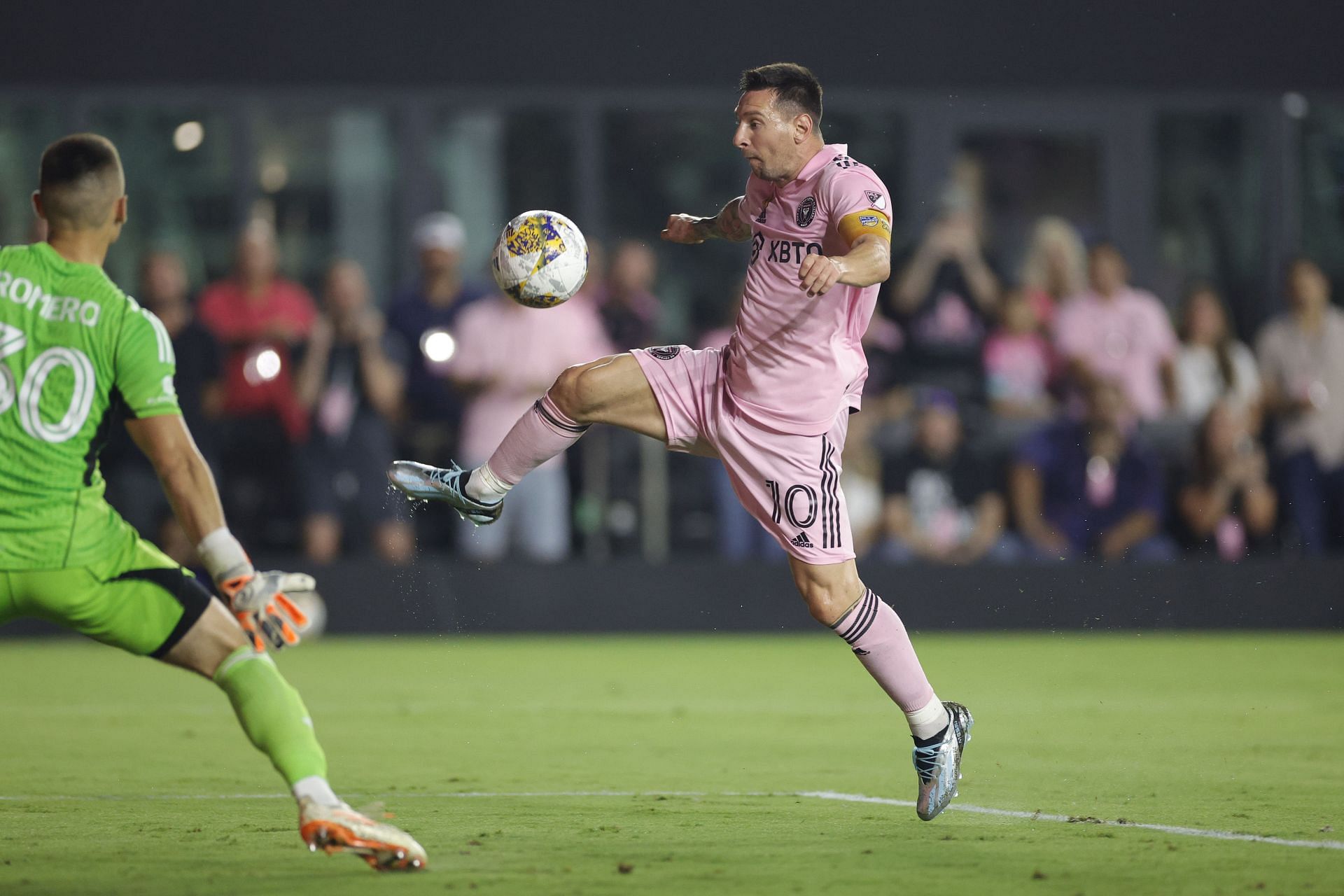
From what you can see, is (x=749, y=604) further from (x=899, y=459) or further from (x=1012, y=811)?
(x=1012, y=811)

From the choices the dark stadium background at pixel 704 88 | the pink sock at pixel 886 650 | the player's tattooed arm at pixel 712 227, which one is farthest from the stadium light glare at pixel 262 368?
the pink sock at pixel 886 650

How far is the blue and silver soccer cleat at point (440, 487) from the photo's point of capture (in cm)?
736

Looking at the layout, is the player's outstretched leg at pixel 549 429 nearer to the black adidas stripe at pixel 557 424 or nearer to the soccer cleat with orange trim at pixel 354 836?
the black adidas stripe at pixel 557 424

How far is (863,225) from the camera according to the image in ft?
21.1

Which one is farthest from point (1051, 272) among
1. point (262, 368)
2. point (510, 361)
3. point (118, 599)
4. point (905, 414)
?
point (118, 599)

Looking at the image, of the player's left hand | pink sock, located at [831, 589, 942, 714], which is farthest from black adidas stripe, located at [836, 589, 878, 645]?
the player's left hand

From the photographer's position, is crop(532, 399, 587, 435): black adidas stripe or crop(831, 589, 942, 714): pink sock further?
crop(532, 399, 587, 435): black adidas stripe

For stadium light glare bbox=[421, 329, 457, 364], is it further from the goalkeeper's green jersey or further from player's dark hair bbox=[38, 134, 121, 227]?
the goalkeeper's green jersey

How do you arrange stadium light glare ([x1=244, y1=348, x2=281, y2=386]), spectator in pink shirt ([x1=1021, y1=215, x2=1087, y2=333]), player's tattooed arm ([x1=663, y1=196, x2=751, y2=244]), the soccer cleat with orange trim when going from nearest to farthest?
the soccer cleat with orange trim, player's tattooed arm ([x1=663, y1=196, x2=751, y2=244]), stadium light glare ([x1=244, y1=348, x2=281, y2=386]), spectator in pink shirt ([x1=1021, y1=215, x2=1087, y2=333])

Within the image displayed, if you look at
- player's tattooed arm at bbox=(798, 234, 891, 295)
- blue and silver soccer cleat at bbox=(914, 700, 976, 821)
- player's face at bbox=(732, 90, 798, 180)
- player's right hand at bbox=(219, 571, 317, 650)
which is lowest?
blue and silver soccer cleat at bbox=(914, 700, 976, 821)

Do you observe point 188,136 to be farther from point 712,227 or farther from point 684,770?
point 684,770

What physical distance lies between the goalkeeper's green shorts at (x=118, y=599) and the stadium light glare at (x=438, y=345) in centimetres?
795

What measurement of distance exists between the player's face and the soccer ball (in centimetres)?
98

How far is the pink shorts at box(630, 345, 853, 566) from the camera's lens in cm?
673
